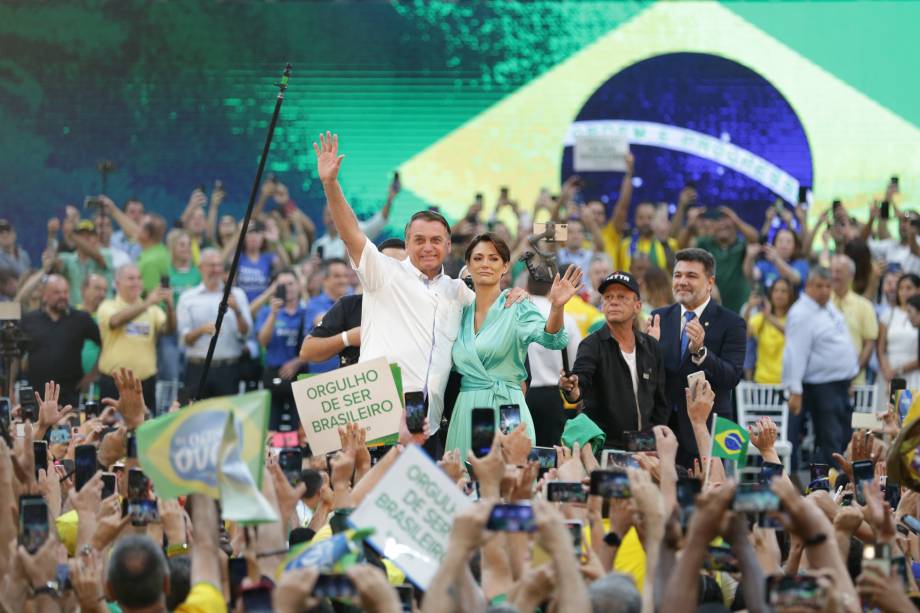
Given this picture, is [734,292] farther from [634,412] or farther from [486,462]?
[486,462]

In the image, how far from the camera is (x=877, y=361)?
11.8 m

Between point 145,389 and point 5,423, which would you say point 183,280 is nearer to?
point 145,389

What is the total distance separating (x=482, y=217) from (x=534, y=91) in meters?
1.49

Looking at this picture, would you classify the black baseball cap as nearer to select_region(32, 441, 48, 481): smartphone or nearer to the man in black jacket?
the man in black jacket

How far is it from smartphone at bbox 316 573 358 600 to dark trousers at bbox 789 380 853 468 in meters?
7.55

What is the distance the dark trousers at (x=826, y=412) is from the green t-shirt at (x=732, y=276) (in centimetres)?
190

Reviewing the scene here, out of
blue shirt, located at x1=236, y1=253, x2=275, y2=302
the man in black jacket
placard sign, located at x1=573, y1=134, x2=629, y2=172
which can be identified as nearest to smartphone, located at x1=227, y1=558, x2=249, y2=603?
the man in black jacket

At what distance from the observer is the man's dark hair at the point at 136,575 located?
11.9ft

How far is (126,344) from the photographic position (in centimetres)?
1104

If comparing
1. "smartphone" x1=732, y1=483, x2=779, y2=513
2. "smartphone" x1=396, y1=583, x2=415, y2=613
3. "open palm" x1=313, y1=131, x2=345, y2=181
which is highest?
"open palm" x1=313, y1=131, x2=345, y2=181

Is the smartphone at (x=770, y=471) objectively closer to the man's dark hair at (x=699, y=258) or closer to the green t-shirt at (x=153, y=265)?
the man's dark hair at (x=699, y=258)

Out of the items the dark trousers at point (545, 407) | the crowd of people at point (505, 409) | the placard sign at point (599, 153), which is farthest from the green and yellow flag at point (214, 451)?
the placard sign at point (599, 153)

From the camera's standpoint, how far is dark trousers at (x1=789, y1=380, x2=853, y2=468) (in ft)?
34.7

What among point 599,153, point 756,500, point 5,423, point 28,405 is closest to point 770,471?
point 756,500
